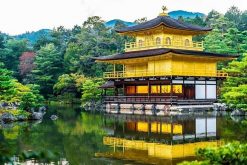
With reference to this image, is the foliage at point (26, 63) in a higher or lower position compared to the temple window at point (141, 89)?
higher

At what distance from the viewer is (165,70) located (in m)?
39.3

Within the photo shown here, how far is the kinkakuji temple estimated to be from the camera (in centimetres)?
3804

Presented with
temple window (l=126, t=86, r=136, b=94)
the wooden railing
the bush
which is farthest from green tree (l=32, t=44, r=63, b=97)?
the bush

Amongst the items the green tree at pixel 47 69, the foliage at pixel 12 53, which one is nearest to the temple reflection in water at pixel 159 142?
the green tree at pixel 47 69

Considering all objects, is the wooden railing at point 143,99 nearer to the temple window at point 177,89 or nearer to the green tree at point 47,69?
the temple window at point 177,89

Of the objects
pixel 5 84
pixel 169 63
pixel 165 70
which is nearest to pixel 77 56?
pixel 165 70

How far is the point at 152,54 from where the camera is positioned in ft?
128

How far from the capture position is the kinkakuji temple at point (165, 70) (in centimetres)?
3804

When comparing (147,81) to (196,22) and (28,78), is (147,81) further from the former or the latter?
(196,22)

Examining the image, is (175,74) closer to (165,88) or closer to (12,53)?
(165,88)

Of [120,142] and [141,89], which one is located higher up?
[141,89]

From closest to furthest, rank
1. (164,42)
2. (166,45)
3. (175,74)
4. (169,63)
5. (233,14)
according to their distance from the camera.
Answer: (175,74)
(169,63)
(166,45)
(164,42)
(233,14)

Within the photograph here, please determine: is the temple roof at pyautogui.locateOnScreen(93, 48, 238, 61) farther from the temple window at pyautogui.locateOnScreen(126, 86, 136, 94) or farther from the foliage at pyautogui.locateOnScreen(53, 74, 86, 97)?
the foliage at pyautogui.locateOnScreen(53, 74, 86, 97)

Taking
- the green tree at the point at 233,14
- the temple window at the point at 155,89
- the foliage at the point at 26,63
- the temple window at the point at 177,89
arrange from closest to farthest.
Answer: the temple window at the point at 177,89
the temple window at the point at 155,89
the foliage at the point at 26,63
the green tree at the point at 233,14
